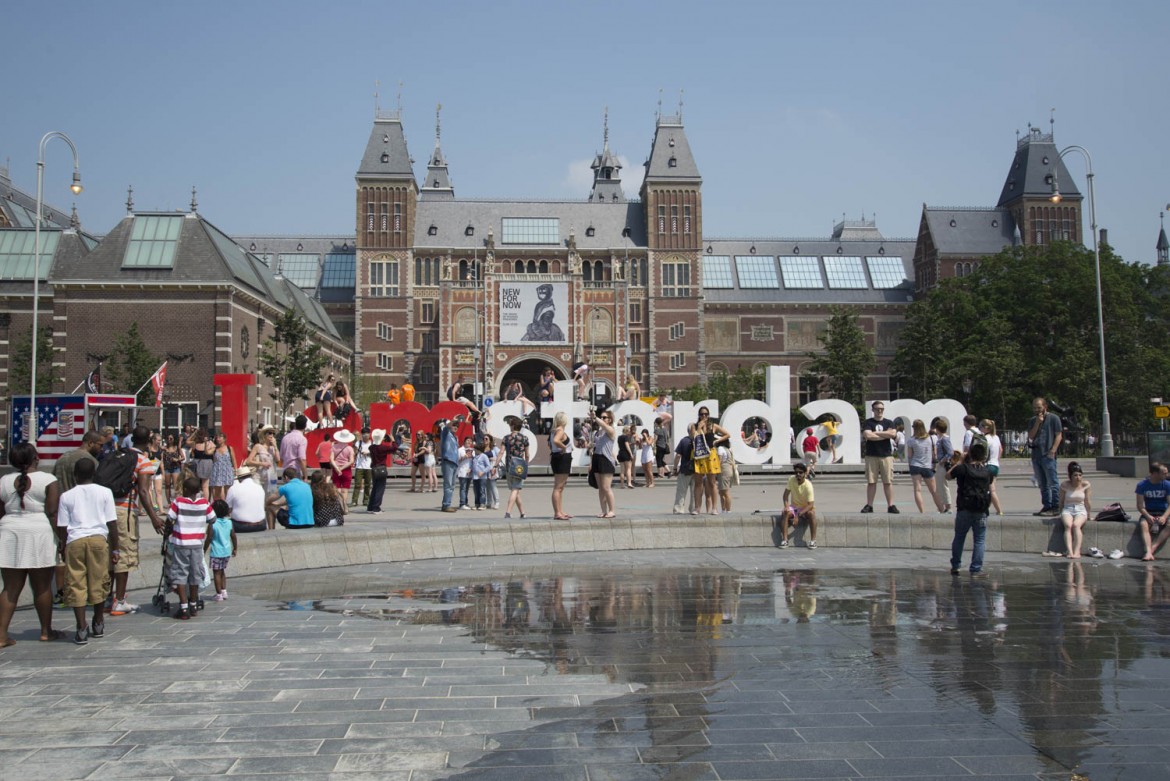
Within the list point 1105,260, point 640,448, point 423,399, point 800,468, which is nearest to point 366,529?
point 800,468

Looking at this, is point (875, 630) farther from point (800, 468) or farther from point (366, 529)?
point (366, 529)

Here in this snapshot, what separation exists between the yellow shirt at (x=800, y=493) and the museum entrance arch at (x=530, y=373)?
54019 millimetres

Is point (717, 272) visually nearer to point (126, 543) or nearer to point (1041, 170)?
point (1041, 170)

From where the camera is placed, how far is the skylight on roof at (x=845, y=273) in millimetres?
78312

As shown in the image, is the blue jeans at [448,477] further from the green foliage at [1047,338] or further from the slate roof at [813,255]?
the slate roof at [813,255]

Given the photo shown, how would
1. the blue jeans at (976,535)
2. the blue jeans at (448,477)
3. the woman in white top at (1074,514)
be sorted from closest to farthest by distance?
the blue jeans at (976,535)
the woman in white top at (1074,514)
the blue jeans at (448,477)

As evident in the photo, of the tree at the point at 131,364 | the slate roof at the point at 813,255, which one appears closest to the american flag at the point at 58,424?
the tree at the point at 131,364

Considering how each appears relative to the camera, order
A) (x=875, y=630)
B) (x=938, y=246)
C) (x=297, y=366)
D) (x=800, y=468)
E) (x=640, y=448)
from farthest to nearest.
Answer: (x=938, y=246) → (x=297, y=366) → (x=640, y=448) → (x=800, y=468) → (x=875, y=630)

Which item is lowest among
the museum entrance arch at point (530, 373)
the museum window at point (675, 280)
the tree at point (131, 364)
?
the tree at point (131, 364)

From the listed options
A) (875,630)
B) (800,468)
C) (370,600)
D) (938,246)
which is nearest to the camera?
(875,630)

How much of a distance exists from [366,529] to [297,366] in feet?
109

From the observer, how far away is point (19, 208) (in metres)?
53.6

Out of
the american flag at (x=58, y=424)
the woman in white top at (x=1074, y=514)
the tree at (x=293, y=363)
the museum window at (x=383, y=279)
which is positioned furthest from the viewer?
the museum window at (x=383, y=279)

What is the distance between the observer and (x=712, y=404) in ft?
87.6
